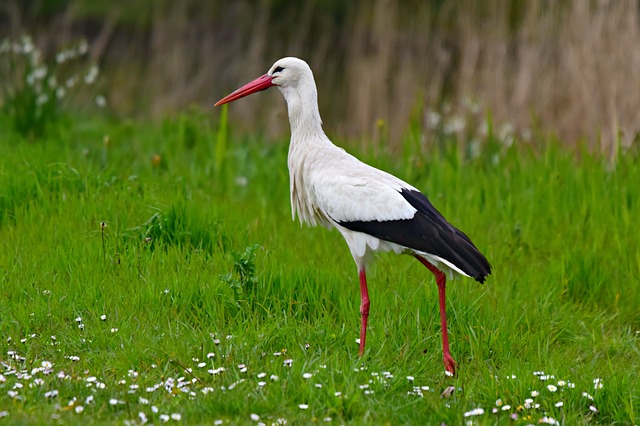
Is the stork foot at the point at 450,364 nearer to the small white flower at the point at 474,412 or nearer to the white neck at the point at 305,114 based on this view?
the small white flower at the point at 474,412

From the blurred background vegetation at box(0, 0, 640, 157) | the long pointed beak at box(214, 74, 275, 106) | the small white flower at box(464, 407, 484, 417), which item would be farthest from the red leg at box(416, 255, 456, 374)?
the blurred background vegetation at box(0, 0, 640, 157)

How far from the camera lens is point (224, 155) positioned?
823cm

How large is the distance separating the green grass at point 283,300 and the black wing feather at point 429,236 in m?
0.53

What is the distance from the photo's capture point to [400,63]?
38.1 feet

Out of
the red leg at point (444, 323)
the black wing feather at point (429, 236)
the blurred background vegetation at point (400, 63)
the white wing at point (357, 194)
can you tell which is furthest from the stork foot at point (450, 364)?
the blurred background vegetation at point (400, 63)

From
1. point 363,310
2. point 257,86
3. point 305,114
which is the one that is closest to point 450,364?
point 363,310

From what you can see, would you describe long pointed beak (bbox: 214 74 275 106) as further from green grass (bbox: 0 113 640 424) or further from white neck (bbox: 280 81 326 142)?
green grass (bbox: 0 113 640 424)

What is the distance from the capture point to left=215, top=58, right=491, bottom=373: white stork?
15.8 feet

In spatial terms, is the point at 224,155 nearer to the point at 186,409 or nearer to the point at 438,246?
the point at 438,246

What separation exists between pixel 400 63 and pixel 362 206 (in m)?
6.85

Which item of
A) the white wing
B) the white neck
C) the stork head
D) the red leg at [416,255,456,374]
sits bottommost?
the red leg at [416,255,456,374]

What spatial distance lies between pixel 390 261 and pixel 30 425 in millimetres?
3151

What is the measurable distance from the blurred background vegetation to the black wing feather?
10.3 ft

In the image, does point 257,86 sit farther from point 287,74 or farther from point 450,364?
point 450,364
